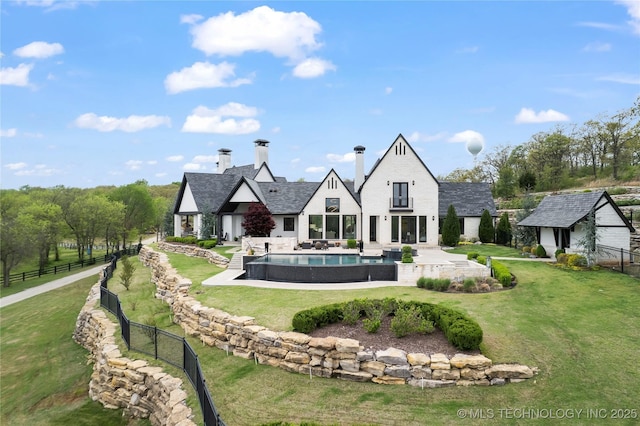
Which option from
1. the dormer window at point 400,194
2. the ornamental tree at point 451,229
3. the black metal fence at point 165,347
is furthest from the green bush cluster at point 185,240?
the ornamental tree at point 451,229

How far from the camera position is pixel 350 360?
886cm

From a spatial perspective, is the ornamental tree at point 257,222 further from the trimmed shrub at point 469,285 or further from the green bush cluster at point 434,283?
the trimmed shrub at point 469,285

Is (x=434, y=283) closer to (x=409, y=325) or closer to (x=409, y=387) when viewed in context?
(x=409, y=325)

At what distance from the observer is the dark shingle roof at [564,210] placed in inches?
781

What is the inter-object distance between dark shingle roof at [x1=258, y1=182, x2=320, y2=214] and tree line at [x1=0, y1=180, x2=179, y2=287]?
1845 cm

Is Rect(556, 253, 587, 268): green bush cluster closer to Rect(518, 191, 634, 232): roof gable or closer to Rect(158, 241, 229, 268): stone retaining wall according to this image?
Rect(518, 191, 634, 232): roof gable

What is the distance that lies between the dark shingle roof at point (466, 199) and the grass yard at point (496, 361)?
60.1ft

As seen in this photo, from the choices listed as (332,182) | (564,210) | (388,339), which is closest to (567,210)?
(564,210)

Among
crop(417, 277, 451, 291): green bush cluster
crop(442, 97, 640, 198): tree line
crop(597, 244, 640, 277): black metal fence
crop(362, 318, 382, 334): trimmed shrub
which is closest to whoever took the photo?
crop(362, 318, 382, 334): trimmed shrub

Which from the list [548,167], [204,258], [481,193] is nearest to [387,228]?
[481,193]

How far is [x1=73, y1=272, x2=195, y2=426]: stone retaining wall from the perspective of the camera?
27.7 feet

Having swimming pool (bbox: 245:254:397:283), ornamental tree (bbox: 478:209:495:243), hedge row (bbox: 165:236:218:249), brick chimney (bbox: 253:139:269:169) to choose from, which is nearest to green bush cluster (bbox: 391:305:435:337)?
swimming pool (bbox: 245:254:397:283)

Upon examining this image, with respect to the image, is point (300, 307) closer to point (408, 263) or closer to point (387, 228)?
point (408, 263)

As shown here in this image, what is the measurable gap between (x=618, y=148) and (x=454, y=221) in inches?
1129
